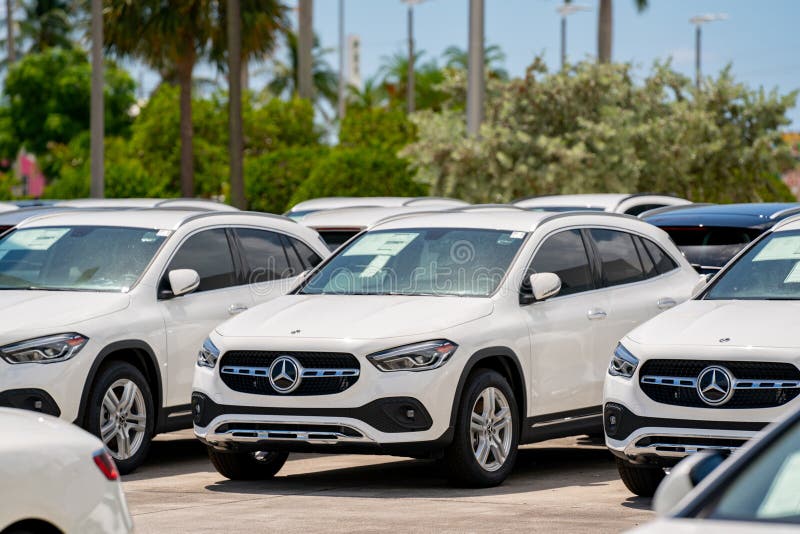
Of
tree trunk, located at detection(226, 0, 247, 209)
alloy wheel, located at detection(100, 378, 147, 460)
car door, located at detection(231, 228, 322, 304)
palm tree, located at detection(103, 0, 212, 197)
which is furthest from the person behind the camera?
palm tree, located at detection(103, 0, 212, 197)

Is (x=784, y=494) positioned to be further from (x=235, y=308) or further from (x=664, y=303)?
(x=235, y=308)

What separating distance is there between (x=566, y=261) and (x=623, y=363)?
192 centimetres

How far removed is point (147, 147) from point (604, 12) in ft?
64.4

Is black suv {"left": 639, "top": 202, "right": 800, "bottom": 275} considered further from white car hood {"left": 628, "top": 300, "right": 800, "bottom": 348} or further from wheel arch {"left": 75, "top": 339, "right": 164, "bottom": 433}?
wheel arch {"left": 75, "top": 339, "right": 164, "bottom": 433}

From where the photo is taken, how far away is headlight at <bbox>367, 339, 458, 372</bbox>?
9539mm

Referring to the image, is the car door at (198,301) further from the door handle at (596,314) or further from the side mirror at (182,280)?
the door handle at (596,314)

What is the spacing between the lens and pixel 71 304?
35.1ft

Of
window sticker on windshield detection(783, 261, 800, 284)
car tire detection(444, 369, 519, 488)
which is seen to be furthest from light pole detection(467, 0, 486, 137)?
window sticker on windshield detection(783, 261, 800, 284)

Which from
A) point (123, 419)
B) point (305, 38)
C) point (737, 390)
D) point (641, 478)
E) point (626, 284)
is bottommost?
point (641, 478)

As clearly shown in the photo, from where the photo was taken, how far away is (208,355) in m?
10.1

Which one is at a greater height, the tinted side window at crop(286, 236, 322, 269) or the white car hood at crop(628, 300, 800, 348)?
the tinted side window at crop(286, 236, 322, 269)

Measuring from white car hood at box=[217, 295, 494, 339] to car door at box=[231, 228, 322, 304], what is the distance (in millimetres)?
1556

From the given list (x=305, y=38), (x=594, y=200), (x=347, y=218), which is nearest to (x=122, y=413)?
(x=347, y=218)

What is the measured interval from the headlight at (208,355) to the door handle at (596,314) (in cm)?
248
